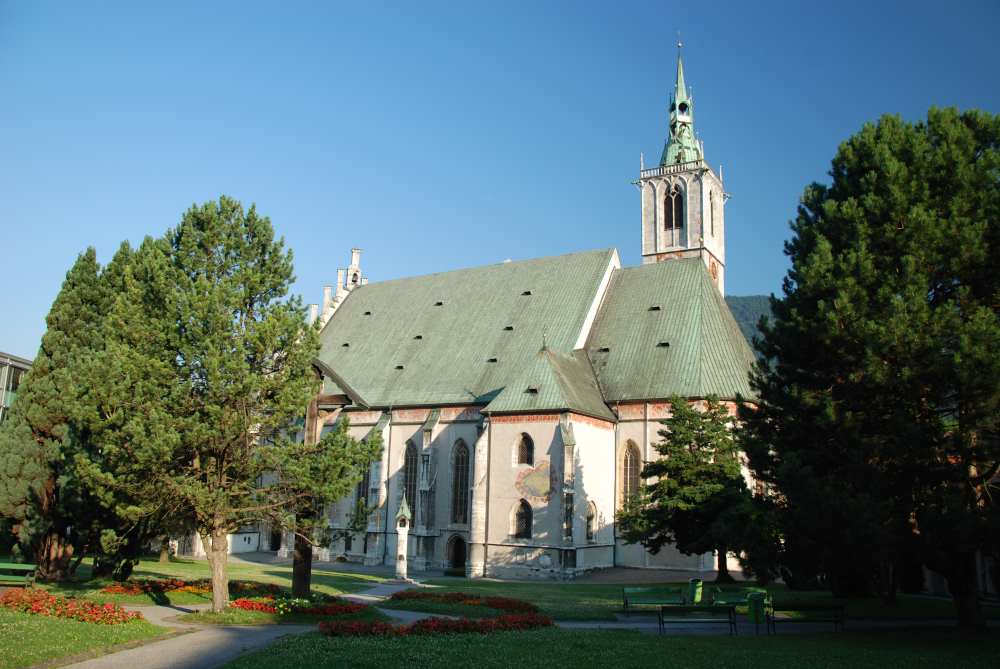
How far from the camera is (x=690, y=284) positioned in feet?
135

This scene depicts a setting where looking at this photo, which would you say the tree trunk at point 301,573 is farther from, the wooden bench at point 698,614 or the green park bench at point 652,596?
the wooden bench at point 698,614

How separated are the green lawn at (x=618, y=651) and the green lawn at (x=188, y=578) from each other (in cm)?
798

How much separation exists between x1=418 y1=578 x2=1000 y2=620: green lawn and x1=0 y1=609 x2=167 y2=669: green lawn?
788 cm

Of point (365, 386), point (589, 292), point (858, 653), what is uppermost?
point (589, 292)

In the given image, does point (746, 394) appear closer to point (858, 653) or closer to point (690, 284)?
point (690, 284)

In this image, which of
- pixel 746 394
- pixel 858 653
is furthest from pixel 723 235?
pixel 858 653

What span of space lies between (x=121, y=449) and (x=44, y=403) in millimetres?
8896

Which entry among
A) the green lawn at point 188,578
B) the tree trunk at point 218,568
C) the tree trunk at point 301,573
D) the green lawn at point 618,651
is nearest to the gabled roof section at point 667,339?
the green lawn at point 188,578

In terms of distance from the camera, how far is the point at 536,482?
1380 inches

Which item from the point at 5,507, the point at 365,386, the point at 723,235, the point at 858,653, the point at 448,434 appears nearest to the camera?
the point at 858,653

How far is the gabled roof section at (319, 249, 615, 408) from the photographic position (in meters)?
41.4

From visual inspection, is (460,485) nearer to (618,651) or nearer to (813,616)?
(813,616)

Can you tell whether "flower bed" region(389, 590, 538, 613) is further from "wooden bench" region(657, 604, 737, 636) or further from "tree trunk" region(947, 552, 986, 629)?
"tree trunk" region(947, 552, 986, 629)

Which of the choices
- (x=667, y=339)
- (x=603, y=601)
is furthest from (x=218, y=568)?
(x=667, y=339)
